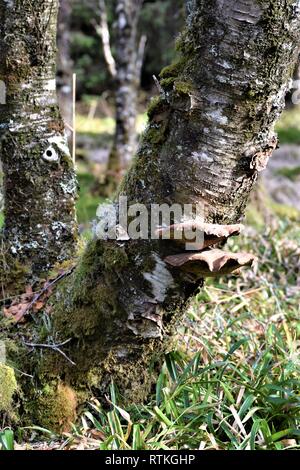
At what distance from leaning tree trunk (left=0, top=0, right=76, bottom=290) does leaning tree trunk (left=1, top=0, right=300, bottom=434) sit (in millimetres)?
365

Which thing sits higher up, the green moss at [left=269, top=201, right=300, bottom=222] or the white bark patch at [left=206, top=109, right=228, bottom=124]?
the white bark patch at [left=206, top=109, right=228, bottom=124]

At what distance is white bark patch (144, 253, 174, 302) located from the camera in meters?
1.83

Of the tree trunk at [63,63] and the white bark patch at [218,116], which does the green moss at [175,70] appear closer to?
the white bark patch at [218,116]

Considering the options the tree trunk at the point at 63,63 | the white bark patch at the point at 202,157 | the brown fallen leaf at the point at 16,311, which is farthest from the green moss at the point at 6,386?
the tree trunk at the point at 63,63

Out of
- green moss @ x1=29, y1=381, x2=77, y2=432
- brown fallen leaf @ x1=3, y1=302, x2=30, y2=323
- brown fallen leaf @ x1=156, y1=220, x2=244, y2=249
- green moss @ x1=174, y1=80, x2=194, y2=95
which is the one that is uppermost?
green moss @ x1=174, y1=80, x2=194, y2=95

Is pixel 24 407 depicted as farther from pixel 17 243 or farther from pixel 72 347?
pixel 17 243

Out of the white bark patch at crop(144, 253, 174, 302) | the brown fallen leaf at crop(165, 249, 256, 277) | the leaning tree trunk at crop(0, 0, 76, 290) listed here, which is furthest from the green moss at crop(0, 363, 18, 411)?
the brown fallen leaf at crop(165, 249, 256, 277)

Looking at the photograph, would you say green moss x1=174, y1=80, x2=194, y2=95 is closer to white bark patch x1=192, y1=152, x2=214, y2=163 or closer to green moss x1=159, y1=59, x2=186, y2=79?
green moss x1=159, y1=59, x2=186, y2=79

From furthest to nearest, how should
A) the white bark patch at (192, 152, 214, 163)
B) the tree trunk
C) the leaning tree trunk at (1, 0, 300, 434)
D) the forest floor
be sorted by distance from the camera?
1. the tree trunk
2. the forest floor
3. the white bark patch at (192, 152, 214, 163)
4. the leaning tree trunk at (1, 0, 300, 434)

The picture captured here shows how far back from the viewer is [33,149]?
244 cm

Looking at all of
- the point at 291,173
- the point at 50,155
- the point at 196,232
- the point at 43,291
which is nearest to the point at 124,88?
the point at 291,173

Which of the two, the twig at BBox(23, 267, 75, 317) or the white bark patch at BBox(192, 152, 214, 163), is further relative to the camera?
the twig at BBox(23, 267, 75, 317)

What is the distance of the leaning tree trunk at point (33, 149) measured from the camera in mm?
2352

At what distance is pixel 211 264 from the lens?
5.20 ft
